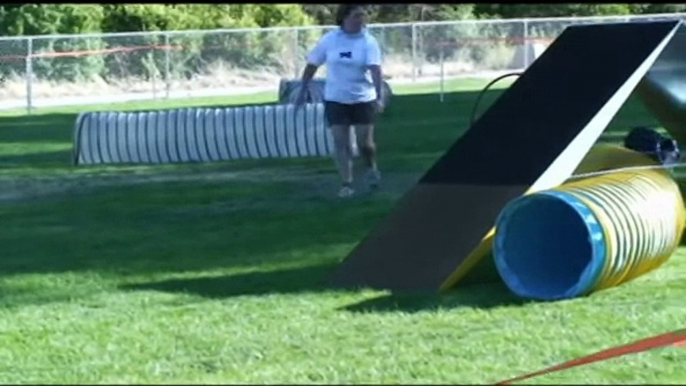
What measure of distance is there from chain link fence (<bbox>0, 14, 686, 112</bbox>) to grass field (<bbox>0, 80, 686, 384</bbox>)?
64.8ft

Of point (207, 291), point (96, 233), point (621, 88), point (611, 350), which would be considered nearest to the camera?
point (611, 350)

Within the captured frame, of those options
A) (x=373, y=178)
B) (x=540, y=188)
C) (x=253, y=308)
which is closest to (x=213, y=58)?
(x=373, y=178)

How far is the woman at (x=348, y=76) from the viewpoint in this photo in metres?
14.3

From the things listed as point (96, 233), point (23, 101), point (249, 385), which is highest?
point (249, 385)

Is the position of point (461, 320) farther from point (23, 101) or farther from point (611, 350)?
point (23, 101)

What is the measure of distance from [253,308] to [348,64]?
5209 mm

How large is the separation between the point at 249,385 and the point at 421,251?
3.24 m

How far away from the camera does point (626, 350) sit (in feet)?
26.1

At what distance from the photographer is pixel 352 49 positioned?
14.4 m

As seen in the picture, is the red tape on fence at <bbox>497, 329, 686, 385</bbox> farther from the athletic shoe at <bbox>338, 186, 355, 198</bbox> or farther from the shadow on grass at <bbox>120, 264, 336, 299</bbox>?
the athletic shoe at <bbox>338, 186, 355, 198</bbox>

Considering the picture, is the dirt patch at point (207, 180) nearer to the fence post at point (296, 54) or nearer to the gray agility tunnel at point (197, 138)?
the gray agility tunnel at point (197, 138)

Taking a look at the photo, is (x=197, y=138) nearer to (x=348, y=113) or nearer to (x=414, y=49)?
(x=348, y=113)

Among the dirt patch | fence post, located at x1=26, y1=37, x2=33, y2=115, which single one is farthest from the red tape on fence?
fence post, located at x1=26, y1=37, x2=33, y2=115

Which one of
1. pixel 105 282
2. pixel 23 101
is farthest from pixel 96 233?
pixel 23 101
